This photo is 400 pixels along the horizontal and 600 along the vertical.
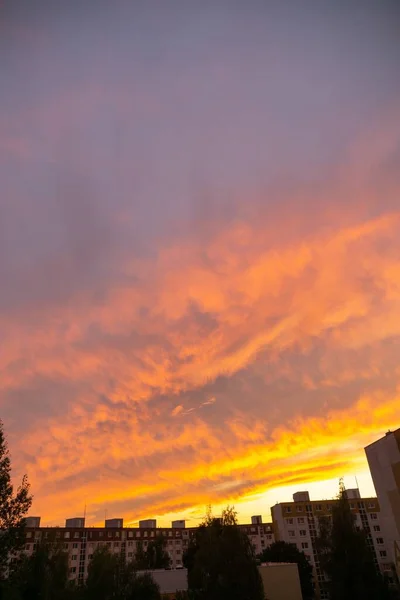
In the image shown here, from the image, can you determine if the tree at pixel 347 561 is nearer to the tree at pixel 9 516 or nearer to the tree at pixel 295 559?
the tree at pixel 9 516

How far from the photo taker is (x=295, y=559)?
8294cm

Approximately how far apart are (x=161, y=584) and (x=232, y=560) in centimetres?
3175

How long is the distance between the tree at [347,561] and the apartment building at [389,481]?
13571 millimetres

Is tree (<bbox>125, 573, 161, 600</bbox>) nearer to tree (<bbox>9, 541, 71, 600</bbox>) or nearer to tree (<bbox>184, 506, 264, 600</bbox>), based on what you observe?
tree (<bbox>9, 541, 71, 600</bbox>)

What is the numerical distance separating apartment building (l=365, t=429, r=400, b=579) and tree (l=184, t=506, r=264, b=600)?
2239 centimetres

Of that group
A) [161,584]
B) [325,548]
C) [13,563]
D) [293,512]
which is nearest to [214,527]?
[325,548]

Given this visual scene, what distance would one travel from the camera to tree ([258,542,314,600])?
7700 centimetres

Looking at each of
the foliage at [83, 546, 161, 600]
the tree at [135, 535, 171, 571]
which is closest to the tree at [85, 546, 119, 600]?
→ the foliage at [83, 546, 161, 600]

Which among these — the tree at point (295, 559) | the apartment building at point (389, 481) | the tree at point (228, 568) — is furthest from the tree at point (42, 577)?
the tree at point (295, 559)

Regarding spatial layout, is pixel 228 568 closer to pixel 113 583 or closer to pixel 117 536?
pixel 113 583

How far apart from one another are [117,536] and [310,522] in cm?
6172

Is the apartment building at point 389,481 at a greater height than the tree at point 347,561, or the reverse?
the apartment building at point 389,481

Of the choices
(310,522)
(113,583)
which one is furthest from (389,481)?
(310,522)

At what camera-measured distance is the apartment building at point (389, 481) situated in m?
48.5
